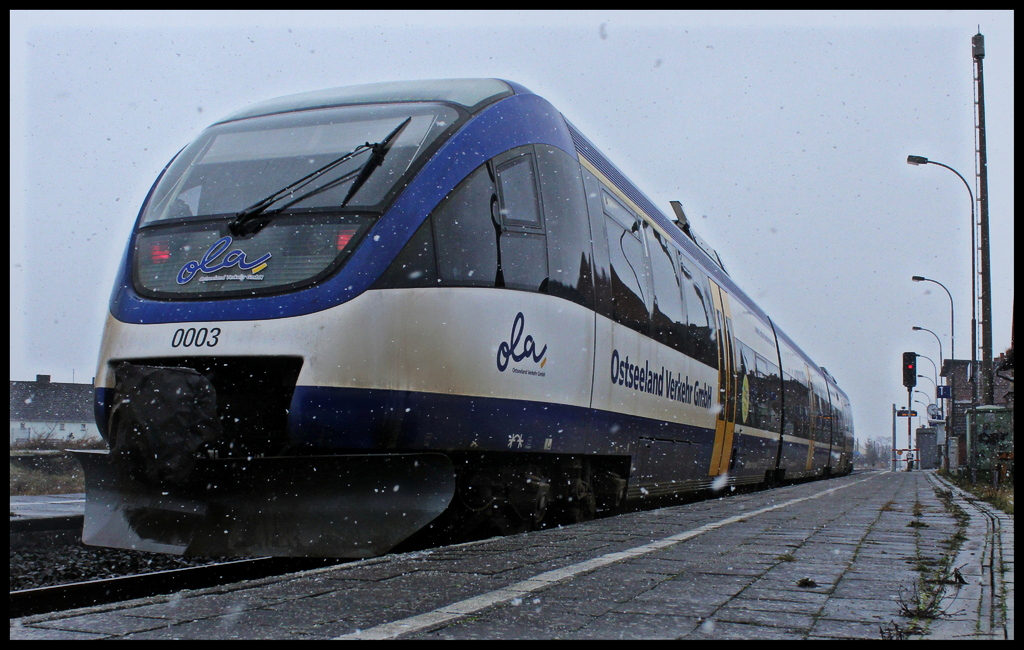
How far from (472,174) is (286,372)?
1783 mm

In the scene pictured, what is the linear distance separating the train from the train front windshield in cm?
2

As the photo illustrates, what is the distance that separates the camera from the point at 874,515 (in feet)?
30.2

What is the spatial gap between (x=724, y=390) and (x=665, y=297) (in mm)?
2878

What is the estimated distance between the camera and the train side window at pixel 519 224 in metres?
6.56

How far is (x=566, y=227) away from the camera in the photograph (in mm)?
7273

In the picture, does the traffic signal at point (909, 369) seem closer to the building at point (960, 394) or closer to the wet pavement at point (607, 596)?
the building at point (960, 394)

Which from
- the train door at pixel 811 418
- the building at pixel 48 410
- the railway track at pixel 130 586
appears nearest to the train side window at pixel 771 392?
the train door at pixel 811 418

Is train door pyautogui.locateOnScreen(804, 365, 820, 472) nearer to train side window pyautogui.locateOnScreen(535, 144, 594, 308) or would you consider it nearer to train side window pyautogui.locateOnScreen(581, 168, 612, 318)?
train side window pyautogui.locateOnScreen(581, 168, 612, 318)

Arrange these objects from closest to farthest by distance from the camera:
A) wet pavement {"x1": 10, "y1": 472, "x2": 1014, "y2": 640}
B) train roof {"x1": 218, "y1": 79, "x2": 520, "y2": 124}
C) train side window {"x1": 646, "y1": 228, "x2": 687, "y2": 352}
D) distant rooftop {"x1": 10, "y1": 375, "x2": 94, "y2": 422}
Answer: wet pavement {"x1": 10, "y1": 472, "x2": 1014, "y2": 640}
train roof {"x1": 218, "y1": 79, "x2": 520, "y2": 124}
train side window {"x1": 646, "y1": 228, "x2": 687, "y2": 352}
distant rooftop {"x1": 10, "y1": 375, "x2": 94, "y2": 422}

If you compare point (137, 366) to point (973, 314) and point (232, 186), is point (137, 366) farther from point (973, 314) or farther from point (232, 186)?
point (973, 314)

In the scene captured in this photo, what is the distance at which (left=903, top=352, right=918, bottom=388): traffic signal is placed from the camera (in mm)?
28172

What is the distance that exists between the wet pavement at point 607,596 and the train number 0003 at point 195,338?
176 cm

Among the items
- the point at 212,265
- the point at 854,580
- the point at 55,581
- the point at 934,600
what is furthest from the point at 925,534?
the point at 55,581

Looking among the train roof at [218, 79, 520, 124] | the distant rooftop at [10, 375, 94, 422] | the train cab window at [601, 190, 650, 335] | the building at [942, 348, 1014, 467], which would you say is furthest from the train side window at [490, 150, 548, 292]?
the distant rooftop at [10, 375, 94, 422]
